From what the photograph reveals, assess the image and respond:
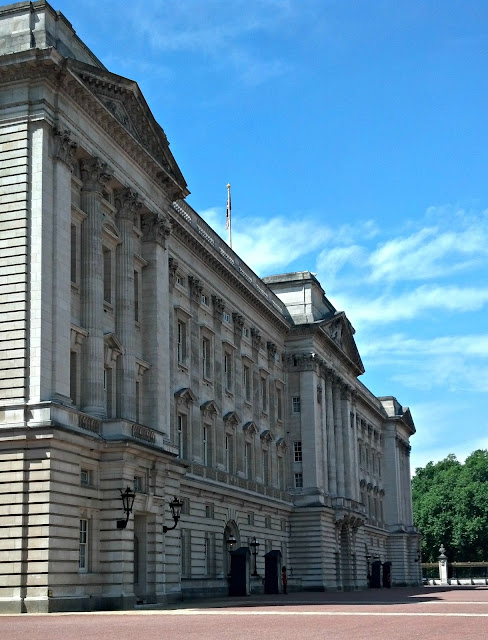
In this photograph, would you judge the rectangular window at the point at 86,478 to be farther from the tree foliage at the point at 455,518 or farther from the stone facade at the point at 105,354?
the tree foliage at the point at 455,518

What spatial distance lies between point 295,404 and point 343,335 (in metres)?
14.2

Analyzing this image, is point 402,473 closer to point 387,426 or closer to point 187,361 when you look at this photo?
point 387,426

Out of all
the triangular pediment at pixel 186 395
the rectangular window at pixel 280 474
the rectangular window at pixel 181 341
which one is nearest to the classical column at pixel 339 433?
the rectangular window at pixel 280 474

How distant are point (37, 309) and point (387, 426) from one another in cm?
9252

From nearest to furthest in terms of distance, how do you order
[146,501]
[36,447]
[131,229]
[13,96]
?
[36,447], [13,96], [146,501], [131,229]

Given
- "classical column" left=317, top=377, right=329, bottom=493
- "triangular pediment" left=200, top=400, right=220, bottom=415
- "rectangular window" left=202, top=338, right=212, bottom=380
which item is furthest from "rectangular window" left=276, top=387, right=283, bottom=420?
"triangular pediment" left=200, top=400, right=220, bottom=415

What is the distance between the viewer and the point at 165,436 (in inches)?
1750

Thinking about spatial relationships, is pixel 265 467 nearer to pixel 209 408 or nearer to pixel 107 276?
pixel 209 408

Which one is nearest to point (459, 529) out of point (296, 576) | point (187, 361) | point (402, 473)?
point (402, 473)

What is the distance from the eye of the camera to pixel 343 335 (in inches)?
3585

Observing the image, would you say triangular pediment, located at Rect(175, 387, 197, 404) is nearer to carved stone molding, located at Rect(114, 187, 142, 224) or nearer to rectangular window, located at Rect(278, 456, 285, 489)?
carved stone molding, located at Rect(114, 187, 142, 224)

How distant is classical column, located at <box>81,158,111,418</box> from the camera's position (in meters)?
38.8

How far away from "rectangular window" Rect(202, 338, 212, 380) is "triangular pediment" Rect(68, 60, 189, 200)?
43.2 ft

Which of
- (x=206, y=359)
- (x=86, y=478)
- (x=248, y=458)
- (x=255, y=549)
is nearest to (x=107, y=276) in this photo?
(x=86, y=478)
